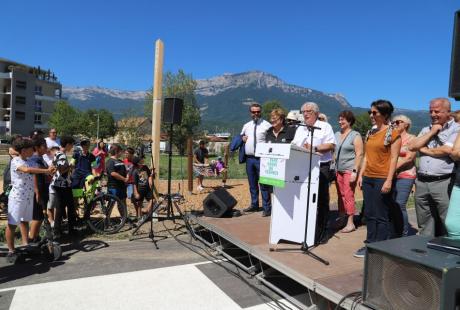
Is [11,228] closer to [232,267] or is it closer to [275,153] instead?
[232,267]

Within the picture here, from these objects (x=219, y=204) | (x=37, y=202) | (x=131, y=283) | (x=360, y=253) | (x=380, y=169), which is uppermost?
(x=380, y=169)

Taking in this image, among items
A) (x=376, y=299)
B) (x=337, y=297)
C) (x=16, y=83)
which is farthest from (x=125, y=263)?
(x=16, y=83)

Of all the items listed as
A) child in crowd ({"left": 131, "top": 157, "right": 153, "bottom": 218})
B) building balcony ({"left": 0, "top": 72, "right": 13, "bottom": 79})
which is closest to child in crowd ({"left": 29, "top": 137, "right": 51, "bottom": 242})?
child in crowd ({"left": 131, "top": 157, "right": 153, "bottom": 218})

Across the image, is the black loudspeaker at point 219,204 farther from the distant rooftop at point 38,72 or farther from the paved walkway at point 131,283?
the distant rooftop at point 38,72

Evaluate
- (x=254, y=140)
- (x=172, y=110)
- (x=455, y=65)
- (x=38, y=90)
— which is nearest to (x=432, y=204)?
(x=455, y=65)

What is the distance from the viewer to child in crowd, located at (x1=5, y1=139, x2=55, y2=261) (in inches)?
187

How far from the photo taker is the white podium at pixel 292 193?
4.34m

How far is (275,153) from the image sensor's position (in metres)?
4.25

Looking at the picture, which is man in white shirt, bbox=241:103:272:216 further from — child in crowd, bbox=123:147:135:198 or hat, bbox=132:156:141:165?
child in crowd, bbox=123:147:135:198

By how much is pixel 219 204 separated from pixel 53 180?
2657mm

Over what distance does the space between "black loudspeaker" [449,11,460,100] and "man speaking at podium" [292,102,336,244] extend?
1.95m

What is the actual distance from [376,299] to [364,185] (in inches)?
66.4

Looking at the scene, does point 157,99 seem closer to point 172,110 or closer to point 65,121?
point 172,110

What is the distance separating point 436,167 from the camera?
3975mm
